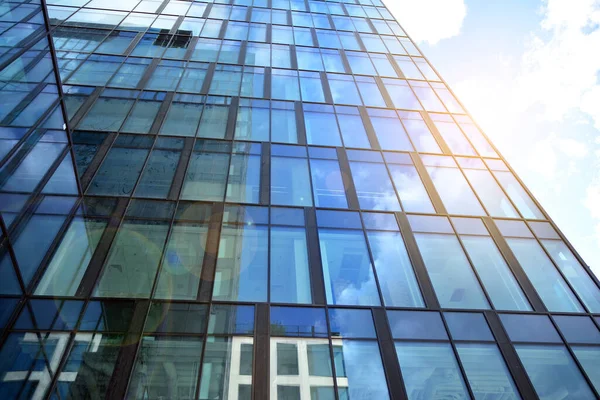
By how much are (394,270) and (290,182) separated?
575cm

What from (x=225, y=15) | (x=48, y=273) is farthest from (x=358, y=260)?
(x=225, y=15)

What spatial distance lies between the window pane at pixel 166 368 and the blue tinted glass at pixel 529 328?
961 cm

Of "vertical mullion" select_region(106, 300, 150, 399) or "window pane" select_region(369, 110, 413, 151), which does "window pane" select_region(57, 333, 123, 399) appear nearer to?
"vertical mullion" select_region(106, 300, 150, 399)

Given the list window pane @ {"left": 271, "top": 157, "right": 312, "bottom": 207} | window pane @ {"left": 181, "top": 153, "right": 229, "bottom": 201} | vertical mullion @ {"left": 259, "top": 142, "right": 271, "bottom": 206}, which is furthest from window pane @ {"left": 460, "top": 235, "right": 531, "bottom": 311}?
window pane @ {"left": 181, "top": 153, "right": 229, "bottom": 201}

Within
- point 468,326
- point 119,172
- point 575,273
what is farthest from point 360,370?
point 119,172

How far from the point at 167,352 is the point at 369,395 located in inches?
224

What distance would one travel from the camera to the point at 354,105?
22219 millimetres

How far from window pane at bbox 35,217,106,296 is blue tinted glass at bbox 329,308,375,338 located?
8023mm

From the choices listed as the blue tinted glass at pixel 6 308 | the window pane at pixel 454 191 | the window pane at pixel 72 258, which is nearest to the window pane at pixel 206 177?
the window pane at pixel 72 258

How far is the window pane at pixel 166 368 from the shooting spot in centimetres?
1048

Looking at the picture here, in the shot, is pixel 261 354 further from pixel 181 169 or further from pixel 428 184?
pixel 428 184

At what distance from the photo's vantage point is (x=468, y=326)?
1273cm

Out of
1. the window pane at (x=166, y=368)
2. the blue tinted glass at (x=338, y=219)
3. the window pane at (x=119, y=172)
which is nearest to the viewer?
the window pane at (x=166, y=368)

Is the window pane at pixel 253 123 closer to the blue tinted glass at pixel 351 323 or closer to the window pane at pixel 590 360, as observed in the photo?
the blue tinted glass at pixel 351 323
